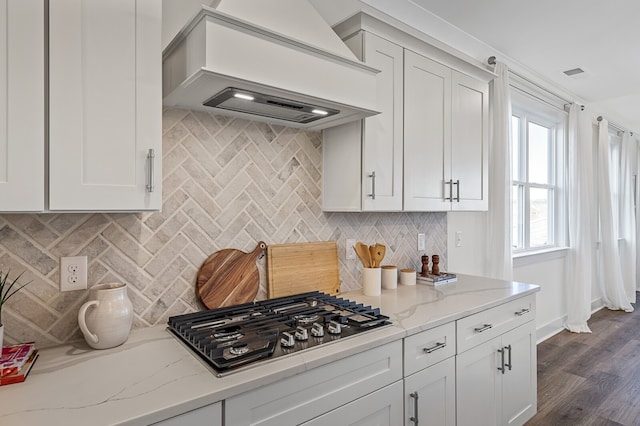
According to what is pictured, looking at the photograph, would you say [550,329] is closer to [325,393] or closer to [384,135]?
[384,135]

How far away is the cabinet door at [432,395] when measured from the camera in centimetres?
154

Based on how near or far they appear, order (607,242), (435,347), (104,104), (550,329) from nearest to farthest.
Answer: (104,104)
(435,347)
(550,329)
(607,242)

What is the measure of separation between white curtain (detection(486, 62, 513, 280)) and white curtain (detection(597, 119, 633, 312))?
2.85m

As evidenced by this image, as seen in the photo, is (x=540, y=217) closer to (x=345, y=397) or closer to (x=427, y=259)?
(x=427, y=259)

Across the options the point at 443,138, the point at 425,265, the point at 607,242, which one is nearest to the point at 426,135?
the point at 443,138

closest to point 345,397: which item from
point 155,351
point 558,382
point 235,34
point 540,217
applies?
point 155,351

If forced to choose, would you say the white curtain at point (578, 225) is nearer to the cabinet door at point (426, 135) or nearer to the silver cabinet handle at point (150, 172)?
the cabinet door at point (426, 135)

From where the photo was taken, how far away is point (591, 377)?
10.3 feet

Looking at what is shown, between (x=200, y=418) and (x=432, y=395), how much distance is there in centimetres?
106

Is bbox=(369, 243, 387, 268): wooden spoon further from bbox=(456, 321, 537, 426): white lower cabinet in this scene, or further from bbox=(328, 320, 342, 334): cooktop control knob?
bbox=(328, 320, 342, 334): cooktop control knob

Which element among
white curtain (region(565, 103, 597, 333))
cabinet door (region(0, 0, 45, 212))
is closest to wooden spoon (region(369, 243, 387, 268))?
cabinet door (region(0, 0, 45, 212))

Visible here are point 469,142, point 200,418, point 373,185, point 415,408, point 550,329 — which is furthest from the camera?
point 550,329

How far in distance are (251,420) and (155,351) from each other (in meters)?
0.42

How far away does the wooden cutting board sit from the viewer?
188 cm
